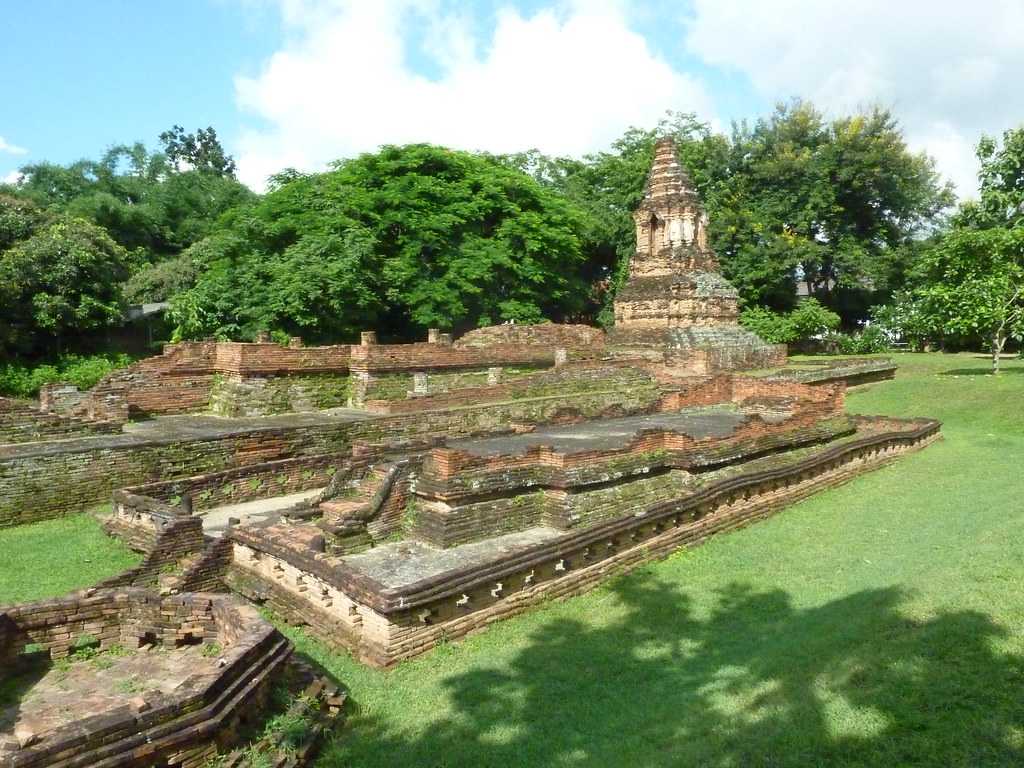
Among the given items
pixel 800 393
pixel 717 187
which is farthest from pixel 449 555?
pixel 717 187

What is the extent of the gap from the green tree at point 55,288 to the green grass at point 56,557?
47.7 ft

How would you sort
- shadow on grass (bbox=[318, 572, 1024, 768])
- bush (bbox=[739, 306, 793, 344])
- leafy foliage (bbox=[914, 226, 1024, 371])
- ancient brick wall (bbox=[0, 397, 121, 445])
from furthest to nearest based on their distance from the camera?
1. bush (bbox=[739, 306, 793, 344])
2. leafy foliage (bbox=[914, 226, 1024, 371])
3. ancient brick wall (bbox=[0, 397, 121, 445])
4. shadow on grass (bbox=[318, 572, 1024, 768])

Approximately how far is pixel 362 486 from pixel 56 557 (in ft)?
11.7

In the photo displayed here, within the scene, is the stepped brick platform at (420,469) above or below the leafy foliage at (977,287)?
below

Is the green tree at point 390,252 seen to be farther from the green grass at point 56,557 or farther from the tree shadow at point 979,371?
the tree shadow at point 979,371

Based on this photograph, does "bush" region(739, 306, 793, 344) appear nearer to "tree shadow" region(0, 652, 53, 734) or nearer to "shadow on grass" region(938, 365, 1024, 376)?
"shadow on grass" region(938, 365, 1024, 376)

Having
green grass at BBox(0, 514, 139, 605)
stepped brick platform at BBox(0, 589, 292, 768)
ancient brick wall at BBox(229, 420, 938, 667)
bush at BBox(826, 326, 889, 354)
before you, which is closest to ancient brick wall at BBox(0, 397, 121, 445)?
green grass at BBox(0, 514, 139, 605)

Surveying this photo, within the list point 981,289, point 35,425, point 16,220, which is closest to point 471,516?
point 35,425

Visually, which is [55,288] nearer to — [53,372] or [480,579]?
[53,372]

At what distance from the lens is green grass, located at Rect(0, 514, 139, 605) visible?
7531 mm

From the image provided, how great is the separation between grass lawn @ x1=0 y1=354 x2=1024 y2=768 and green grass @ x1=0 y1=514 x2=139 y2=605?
0.09 metres

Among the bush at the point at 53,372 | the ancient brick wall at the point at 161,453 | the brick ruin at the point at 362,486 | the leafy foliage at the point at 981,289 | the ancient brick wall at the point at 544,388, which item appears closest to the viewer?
the brick ruin at the point at 362,486

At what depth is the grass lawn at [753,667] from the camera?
3.94 metres

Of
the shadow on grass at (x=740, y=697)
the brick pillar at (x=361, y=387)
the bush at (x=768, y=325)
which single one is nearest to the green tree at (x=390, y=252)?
the brick pillar at (x=361, y=387)
